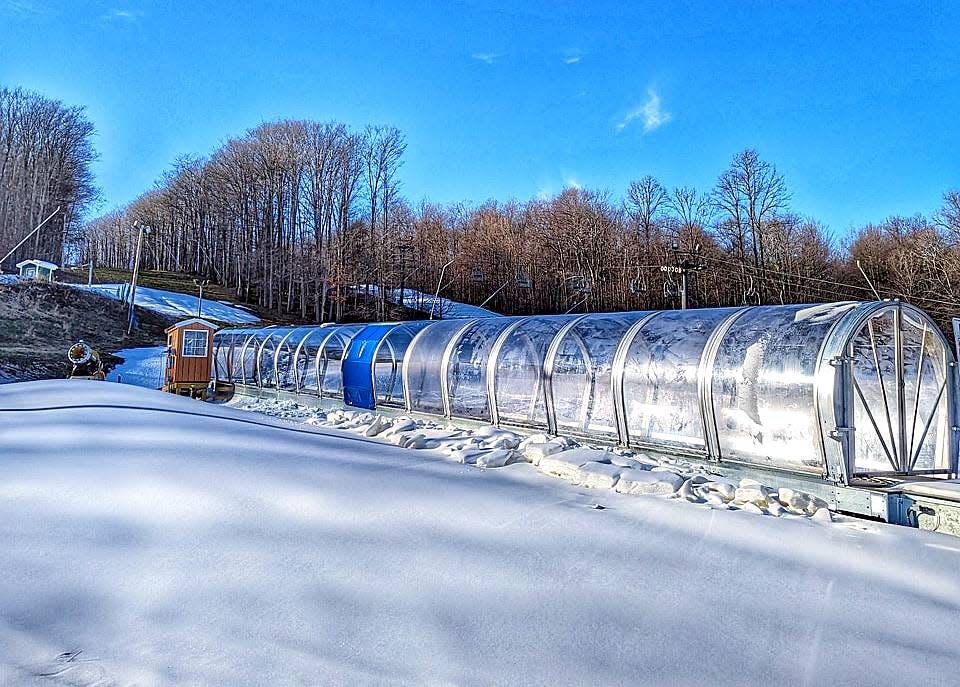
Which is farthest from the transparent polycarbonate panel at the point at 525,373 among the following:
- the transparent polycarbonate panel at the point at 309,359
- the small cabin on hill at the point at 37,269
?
the small cabin on hill at the point at 37,269

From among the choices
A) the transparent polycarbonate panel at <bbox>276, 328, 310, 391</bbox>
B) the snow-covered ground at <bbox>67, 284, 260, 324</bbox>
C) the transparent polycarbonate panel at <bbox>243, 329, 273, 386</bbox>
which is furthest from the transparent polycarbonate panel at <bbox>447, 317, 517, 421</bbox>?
the snow-covered ground at <bbox>67, 284, 260, 324</bbox>

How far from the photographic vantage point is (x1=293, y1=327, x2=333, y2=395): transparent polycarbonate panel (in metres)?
13.2

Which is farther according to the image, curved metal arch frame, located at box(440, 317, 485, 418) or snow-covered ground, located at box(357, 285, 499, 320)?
snow-covered ground, located at box(357, 285, 499, 320)

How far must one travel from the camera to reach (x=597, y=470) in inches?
202

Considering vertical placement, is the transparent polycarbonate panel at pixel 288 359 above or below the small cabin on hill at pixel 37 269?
below

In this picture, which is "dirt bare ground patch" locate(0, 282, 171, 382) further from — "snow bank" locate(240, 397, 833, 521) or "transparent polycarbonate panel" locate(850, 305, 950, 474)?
"transparent polycarbonate panel" locate(850, 305, 950, 474)

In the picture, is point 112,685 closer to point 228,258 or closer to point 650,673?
point 650,673

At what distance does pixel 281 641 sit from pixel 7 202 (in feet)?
178

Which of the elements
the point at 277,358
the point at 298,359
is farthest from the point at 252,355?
the point at 298,359

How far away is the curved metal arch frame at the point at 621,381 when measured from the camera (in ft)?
22.2

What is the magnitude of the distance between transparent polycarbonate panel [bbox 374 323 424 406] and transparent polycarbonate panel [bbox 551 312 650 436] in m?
3.67

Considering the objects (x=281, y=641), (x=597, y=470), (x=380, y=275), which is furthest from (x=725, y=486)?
(x=380, y=275)

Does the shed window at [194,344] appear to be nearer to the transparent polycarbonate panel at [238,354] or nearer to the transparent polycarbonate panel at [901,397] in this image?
the transparent polycarbonate panel at [238,354]

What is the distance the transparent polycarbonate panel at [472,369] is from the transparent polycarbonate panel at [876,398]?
179 inches
